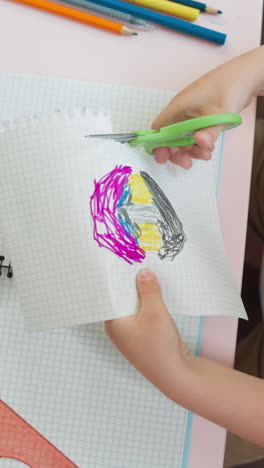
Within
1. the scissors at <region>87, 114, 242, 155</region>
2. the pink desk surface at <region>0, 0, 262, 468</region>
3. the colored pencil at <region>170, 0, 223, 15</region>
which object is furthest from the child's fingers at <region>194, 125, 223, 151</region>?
the colored pencil at <region>170, 0, 223, 15</region>

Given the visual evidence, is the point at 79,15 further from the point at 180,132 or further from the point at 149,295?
the point at 149,295

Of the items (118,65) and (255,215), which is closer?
(118,65)

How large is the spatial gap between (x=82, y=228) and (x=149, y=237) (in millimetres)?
71

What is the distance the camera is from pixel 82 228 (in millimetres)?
454

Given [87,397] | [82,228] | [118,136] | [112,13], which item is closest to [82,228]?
[82,228]

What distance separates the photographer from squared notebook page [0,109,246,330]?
0.45 m

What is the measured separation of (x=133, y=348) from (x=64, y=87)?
329 mm

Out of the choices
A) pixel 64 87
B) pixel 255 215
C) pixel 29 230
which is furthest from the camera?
pixel 255 215

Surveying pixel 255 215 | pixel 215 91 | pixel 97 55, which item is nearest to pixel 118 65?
pixel 97 55

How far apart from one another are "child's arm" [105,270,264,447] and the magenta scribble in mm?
28

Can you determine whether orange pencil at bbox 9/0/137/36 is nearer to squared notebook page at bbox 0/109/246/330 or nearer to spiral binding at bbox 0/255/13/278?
squared notebook page at bbox 0/109/246/330

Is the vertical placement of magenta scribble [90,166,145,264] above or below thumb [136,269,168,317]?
above

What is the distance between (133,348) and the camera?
1.56ft

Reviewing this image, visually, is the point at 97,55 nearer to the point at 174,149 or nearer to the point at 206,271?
the point at 174,149
